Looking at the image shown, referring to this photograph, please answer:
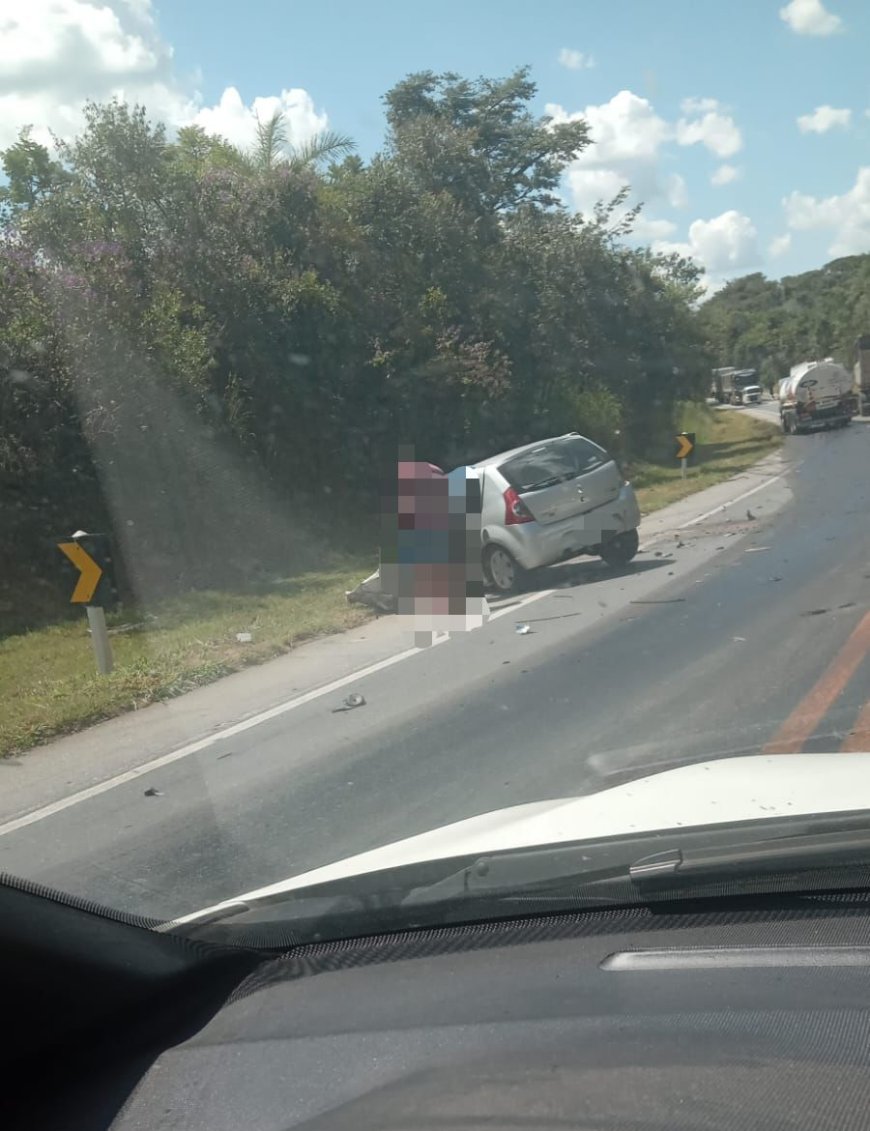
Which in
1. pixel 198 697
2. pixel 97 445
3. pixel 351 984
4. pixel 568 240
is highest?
pixel 568 240

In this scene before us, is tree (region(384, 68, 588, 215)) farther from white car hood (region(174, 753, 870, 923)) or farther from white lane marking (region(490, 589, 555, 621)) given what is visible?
white car hood (region(174, 753, 870, 923))

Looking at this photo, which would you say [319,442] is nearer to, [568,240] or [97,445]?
[97,445]

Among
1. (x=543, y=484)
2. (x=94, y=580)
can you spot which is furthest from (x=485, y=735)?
(x=543, y=484)

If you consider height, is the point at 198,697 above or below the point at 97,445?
below

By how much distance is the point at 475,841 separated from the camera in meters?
3.57

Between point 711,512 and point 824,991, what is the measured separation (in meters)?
18.8

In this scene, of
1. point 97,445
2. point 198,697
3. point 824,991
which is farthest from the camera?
point 97,445

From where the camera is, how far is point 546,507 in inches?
542

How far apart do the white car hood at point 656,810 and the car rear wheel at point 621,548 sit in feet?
34.8

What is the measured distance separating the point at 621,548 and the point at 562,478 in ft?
4.54

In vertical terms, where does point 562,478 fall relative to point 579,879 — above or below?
above

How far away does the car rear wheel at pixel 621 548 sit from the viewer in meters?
14.7

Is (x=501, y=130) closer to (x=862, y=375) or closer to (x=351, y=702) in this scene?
(x=862, y=375)

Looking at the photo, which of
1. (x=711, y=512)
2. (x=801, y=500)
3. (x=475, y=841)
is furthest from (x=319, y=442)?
(x=475, y=841)
